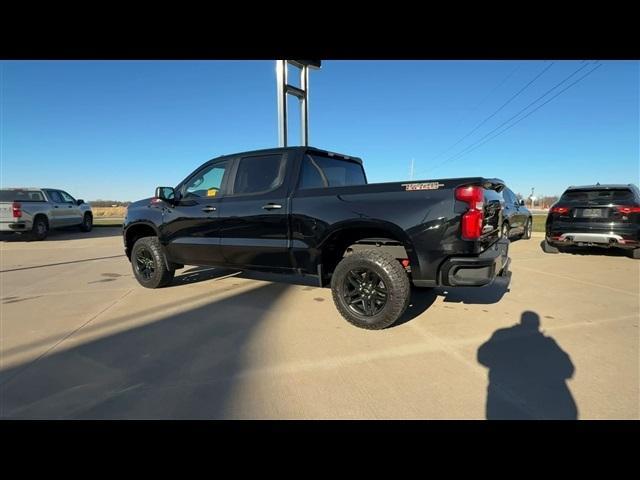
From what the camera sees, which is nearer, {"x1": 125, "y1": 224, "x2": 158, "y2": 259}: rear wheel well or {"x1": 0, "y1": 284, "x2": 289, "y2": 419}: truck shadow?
{"x1": 0, "y1": 284, "x2": 289, "y2": 419}: truck shadow

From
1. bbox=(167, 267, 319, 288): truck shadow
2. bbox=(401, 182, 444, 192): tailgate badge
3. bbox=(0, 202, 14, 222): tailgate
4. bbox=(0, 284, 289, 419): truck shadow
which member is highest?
bbox=(401, 182, 444, 192): tailgate badge

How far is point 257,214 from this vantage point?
4.26 m

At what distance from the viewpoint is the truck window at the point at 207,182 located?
482 centimetres

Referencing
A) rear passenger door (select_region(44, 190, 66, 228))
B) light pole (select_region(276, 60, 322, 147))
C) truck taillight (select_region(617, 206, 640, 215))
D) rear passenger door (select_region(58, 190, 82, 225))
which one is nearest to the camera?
truck taillight (select_region(617, 206, 640, 215))

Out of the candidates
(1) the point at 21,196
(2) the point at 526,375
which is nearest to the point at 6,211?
(1) the point at 21,196

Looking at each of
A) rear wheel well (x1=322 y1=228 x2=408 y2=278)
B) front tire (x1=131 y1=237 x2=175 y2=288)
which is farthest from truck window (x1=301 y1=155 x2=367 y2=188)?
front tire (x1=131 y1=237 x2=175 y2=288)

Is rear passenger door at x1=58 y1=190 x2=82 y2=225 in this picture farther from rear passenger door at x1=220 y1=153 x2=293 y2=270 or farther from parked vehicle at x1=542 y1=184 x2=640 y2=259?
parked vehicle at x1=542 y1=184 x2=640 y2=259

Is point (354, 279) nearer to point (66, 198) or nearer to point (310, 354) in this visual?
point (310, 354)

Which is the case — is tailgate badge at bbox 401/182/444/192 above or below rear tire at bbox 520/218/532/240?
above

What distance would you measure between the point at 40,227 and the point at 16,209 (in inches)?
41.8

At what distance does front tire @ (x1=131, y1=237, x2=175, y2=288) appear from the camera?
5.31 meters

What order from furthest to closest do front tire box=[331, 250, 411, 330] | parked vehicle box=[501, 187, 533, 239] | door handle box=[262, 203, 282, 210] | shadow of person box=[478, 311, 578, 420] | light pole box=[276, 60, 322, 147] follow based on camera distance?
light pole box=[276, 60, 322, 147], parked vehicle box=[501, 187, 533, 239], door handle box=[262, 203, 282, 210], front tire box=[331, 250, 411, 330], shadow of person box=[478, 311, 578, 420]
